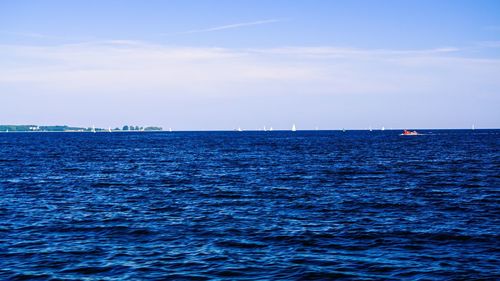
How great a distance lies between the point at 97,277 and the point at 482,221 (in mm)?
22460

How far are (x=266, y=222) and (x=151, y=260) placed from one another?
9800mm

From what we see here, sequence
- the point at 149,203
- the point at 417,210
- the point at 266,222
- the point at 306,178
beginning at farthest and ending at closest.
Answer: the point at 306,178 → the point at 149,203 → the point at 417,210 → the point at 266,222

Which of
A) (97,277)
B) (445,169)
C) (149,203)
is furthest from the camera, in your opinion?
(445,169)

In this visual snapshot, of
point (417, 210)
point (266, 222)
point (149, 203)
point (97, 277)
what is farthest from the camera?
point (149, 203)

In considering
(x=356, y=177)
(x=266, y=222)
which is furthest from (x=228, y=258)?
(x=356, y=177)

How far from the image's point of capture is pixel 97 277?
20.3 metres

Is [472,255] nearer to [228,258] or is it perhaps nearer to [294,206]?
[228,258]

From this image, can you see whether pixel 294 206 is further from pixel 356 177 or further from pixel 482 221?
pixel 356 177

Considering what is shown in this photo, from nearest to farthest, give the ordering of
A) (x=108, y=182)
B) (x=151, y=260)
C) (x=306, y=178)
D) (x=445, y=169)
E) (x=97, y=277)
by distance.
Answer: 1. (x=97, y=277)
2. (x=151, y=260)
3. (x=108, y=182)
4. (x=306, y=178)
5. (x=445, y=169)

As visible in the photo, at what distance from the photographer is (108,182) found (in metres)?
54.2

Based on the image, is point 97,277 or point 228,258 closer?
point 97,277

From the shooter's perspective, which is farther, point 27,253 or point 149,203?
point 149,203

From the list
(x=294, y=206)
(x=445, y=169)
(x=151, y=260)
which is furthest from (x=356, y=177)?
(x=151, y=260)

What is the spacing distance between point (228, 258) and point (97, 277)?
5661mm
